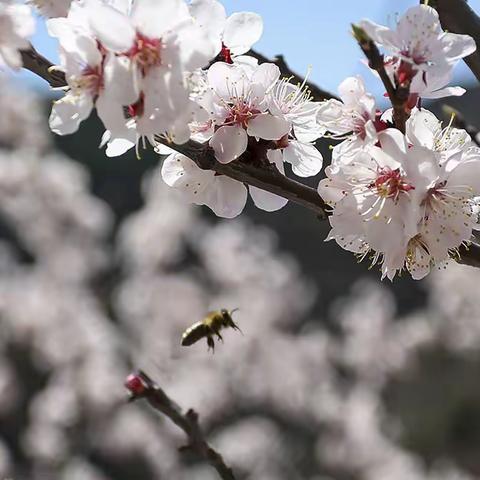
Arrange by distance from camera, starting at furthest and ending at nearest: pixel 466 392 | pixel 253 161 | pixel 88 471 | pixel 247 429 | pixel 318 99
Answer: pixel 466 392, pixel 247 429, pixel 88 471, pixel 318 99, pixel 253 161

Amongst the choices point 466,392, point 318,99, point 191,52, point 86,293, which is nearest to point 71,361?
point 86,293

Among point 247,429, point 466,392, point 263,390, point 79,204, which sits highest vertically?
point 79,204

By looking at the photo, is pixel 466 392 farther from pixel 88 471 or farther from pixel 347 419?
pixel 88 471

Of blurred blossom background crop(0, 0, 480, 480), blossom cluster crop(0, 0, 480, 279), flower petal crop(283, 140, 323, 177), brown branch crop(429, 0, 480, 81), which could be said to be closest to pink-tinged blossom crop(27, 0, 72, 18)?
blossom cluster crop(0, 0, 480, 279)

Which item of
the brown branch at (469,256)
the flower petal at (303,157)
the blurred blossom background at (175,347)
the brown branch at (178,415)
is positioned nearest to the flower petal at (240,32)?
the flower petal at (303,157)

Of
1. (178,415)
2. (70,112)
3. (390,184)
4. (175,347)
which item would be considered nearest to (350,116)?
(390,184)

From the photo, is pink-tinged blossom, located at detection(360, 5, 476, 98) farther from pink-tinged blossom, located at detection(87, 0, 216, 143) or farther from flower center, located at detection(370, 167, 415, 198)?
pink-tinged blossom, located at detection(87, 0, 216, 143)
